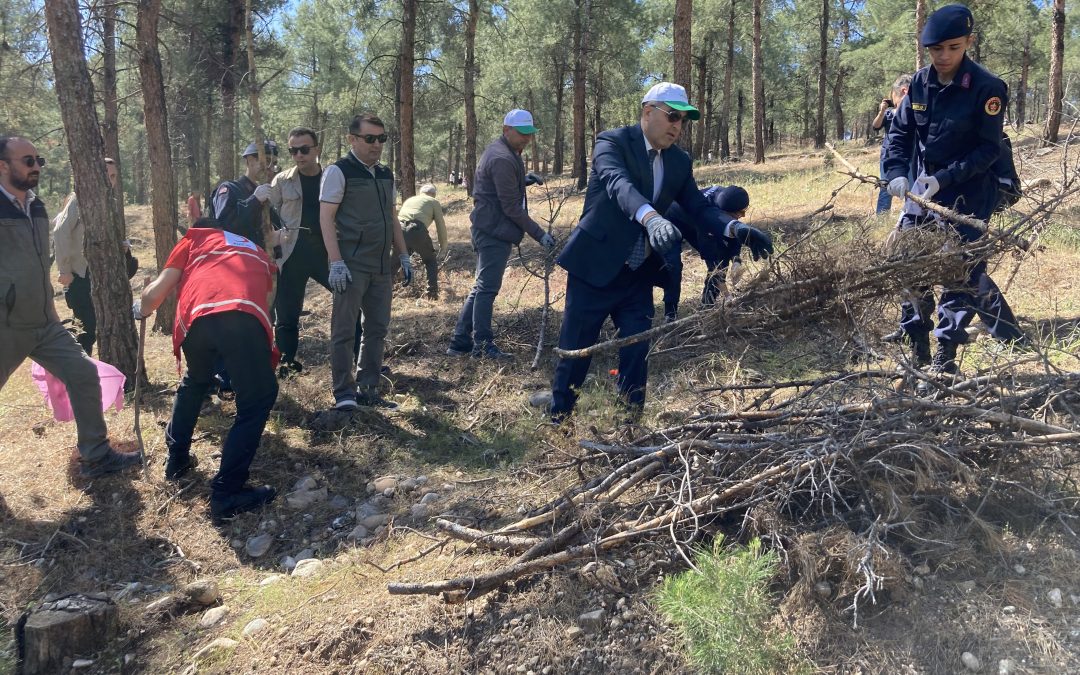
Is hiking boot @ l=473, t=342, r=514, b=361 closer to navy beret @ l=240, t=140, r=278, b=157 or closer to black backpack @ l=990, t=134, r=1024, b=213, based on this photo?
navy beret @ l=240, t=140, r=278, b=157

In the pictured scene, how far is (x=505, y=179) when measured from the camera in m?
5.59

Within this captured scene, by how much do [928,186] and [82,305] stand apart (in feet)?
21.6

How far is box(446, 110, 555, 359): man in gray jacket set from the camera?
5582 millimetres

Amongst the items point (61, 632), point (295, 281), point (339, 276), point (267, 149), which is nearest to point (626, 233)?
point (339, 276)

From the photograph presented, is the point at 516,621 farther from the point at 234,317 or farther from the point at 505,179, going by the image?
the point at 505,179

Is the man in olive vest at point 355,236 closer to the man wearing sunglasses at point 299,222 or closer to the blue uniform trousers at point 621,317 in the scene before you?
the man wearing sunglasses at point 299,222

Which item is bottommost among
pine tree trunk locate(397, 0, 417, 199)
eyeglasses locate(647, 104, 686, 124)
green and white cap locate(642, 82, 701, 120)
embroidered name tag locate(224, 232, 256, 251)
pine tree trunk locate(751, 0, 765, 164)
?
embroidered name tag locate(224, 232, 256, 251)

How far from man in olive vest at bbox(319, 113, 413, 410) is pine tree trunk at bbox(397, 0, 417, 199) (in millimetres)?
6792

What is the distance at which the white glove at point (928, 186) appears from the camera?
3660 mm

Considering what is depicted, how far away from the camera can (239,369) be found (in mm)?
3596

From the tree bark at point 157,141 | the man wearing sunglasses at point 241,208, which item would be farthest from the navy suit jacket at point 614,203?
the tree bark at point 157,141

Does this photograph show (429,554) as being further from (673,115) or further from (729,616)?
(673,115)

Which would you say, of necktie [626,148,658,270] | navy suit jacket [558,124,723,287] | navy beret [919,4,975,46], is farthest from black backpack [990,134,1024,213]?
necktie [626,148,658,270]

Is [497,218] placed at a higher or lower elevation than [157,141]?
lower
